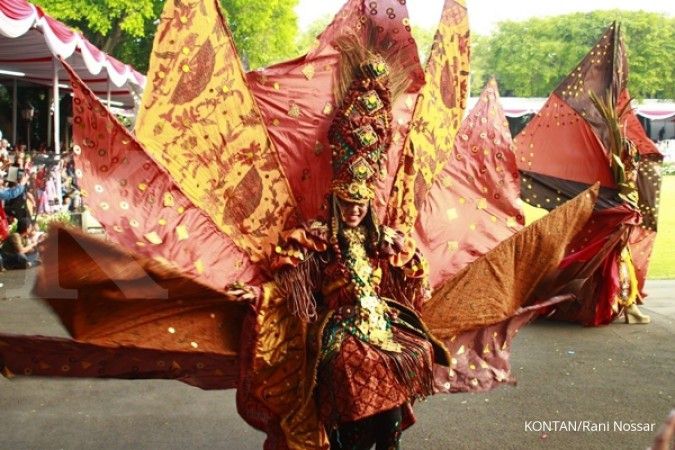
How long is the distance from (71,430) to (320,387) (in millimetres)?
1941

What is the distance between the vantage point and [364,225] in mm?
3389

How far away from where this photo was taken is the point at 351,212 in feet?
10.8

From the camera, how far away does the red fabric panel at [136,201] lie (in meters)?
2.89

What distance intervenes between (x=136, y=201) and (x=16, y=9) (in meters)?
6.47

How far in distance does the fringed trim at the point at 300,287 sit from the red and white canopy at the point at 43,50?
3906 millimetres

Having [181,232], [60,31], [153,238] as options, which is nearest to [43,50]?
[60,31]

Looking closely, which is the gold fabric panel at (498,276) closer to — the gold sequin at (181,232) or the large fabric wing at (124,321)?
the large fabric wing at (124,321)

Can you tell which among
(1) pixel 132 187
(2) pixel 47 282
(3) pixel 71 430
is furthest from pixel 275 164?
(3) pixel 71 430

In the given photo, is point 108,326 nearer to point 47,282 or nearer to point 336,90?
point 47,282

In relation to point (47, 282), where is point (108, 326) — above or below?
below

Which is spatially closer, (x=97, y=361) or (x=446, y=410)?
(x=97, y=361)

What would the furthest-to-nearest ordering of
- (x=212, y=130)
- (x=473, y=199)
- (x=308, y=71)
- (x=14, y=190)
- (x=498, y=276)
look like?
(x=14, y=190) < (x=473, y=199) < (x=498, y=276) < (x=308, y=71) < (x=212, y=130)

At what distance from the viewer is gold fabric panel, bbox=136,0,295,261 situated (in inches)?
127

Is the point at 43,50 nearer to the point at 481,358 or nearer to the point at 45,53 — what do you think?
the point at 45,53
